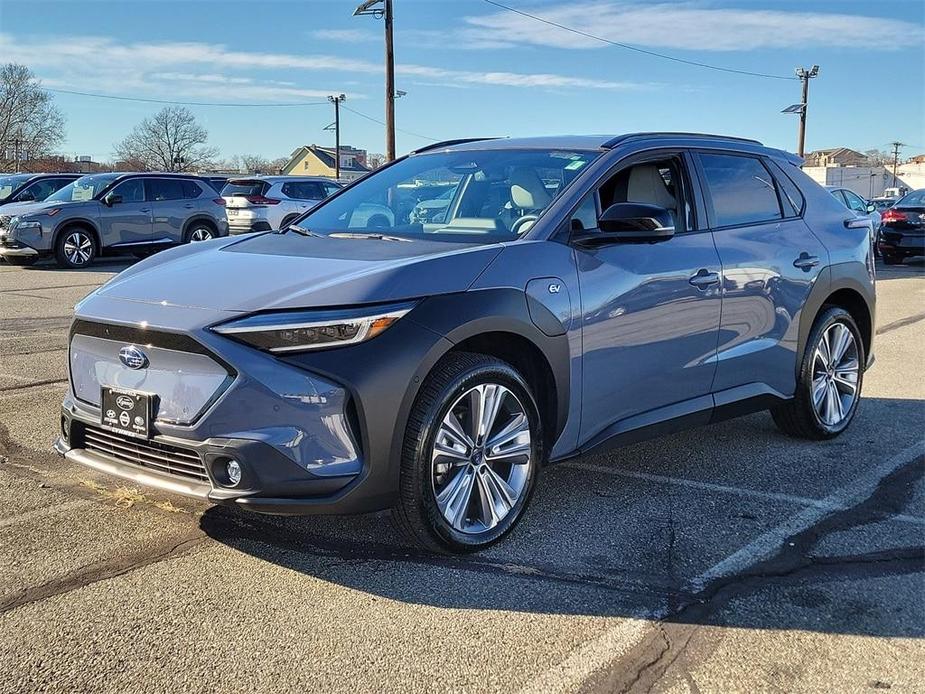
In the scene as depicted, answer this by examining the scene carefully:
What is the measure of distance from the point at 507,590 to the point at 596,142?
2.36m

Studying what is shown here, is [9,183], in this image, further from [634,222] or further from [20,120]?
A: [20,120]

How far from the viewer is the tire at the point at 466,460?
3518mm

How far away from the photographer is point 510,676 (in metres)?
2.89

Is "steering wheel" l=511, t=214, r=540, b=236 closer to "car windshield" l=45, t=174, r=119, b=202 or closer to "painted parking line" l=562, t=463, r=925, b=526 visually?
"painted parking line" l=562, t=463, r=925, b=526

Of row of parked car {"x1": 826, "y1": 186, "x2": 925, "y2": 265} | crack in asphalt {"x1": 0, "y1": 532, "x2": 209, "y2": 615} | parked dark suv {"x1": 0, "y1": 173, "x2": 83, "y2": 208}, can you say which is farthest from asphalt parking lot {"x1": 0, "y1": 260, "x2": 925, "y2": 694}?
parked dark suv {"x1": 0, "y1": 173, "x2": 83, "y2": 208}

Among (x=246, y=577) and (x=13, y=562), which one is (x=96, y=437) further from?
(x=246, y=577)

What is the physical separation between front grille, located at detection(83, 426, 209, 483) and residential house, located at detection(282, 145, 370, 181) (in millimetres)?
87259

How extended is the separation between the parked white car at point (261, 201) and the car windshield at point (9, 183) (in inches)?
194

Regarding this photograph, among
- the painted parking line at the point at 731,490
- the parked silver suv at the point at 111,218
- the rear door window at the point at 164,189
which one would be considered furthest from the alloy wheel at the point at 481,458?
the rear door window at the point at 164,189

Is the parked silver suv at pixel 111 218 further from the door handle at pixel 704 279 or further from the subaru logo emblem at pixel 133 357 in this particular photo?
the door handle at pixel 704 279

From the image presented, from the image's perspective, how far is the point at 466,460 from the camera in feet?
12.3

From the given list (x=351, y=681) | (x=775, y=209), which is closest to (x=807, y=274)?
(x=775, y=209)

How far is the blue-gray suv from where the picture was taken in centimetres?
332

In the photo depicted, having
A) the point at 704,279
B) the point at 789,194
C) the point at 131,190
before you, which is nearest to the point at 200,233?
the point at 131,190
